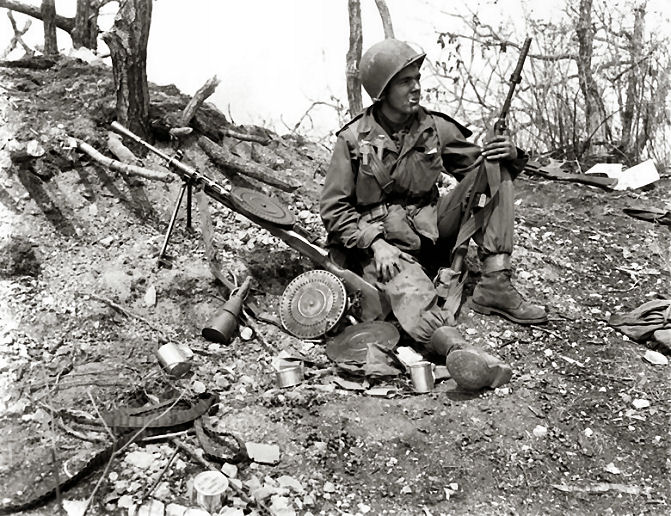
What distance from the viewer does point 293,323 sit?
16.0 feet

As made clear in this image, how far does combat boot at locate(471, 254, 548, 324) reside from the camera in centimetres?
484

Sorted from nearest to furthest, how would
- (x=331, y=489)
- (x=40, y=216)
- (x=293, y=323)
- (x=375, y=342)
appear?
(x=331, y=489) → (x=375, y=342) → (x=293, y=323) → (x=40, y=216)

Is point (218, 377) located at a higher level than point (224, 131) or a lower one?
lower

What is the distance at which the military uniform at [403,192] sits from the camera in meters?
4.82

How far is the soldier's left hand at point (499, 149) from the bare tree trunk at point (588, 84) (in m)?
3.40

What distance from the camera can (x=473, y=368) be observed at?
398 centimetres

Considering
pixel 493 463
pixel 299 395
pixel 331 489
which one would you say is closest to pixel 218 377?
pixel 299 395

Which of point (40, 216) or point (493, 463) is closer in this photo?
point (493, 463)

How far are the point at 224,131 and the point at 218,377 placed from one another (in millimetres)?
2906

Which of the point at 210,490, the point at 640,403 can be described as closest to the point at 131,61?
the point at 210,490

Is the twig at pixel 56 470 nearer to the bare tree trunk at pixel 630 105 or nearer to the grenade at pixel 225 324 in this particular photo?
the grenade at pixel 225 324

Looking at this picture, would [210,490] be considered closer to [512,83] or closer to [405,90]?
[405,90]

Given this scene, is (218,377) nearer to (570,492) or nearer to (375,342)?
(375,342)

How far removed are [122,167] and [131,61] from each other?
3.21 feet
